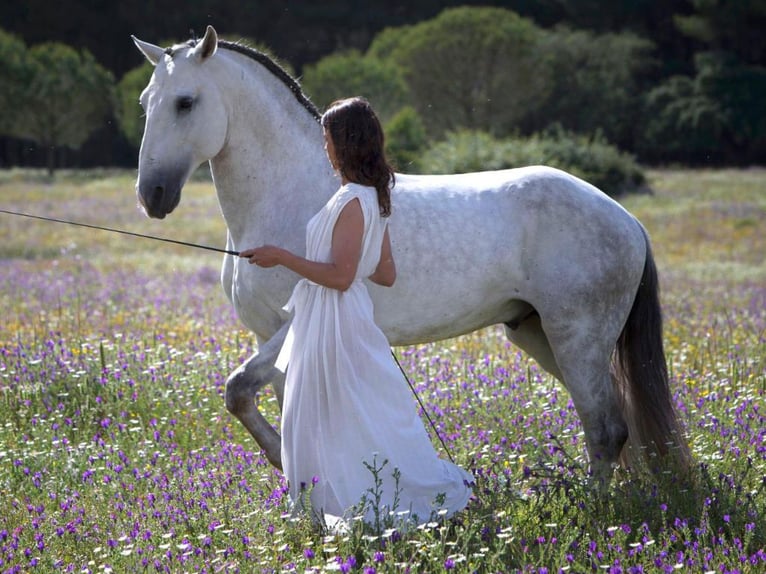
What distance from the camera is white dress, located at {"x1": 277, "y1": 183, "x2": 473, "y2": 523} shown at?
427 centimetres

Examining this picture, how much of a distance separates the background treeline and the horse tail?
4092 cm

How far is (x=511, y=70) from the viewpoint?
53.4 meters

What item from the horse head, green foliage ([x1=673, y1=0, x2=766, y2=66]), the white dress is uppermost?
green foliage ([x1=673, y1=0, x2=766, y2=66])

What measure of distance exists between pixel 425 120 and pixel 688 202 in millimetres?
25439

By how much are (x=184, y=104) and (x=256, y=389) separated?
1.43 metres

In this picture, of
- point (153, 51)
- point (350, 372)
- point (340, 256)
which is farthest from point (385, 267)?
point (153, 51)

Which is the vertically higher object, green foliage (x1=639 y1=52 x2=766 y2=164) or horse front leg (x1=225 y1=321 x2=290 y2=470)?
green foliage (x1=639 y1=52 x2=766 y2=164)

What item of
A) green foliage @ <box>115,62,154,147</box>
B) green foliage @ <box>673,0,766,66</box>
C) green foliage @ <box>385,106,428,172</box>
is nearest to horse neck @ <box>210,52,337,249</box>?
green foliage @ <box>385,106,428,172</box>

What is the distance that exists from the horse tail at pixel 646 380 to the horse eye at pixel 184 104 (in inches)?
101

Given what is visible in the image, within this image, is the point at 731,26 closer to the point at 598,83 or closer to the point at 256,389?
the point at 598,83

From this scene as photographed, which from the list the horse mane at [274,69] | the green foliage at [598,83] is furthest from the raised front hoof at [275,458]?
the green foliage at [598,83]

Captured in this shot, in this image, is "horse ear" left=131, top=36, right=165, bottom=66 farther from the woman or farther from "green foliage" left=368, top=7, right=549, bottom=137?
"green foliage" left=368, top=7, right=549, bottom=137

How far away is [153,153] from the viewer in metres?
4.72

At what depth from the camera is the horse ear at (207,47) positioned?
15.5 ft
